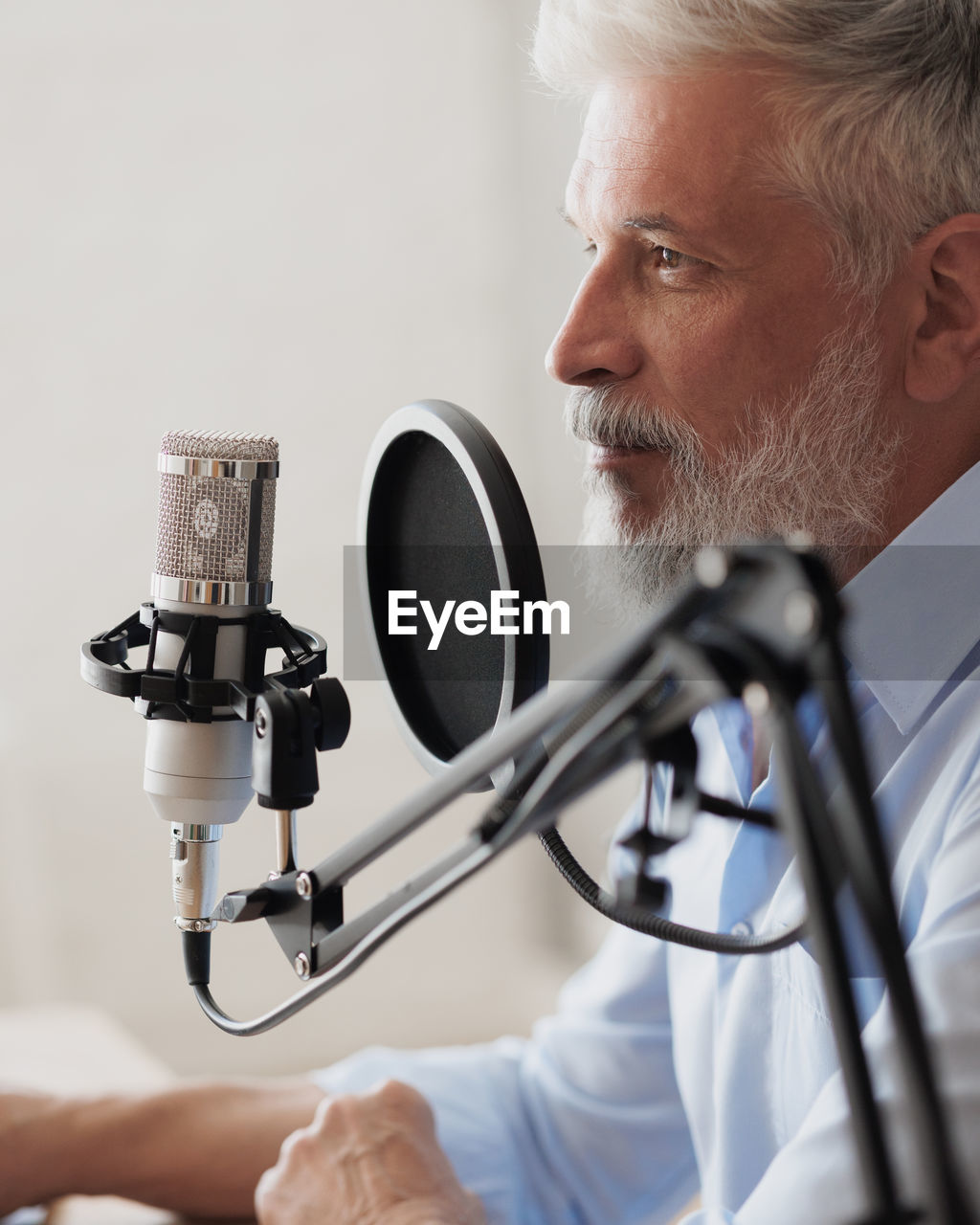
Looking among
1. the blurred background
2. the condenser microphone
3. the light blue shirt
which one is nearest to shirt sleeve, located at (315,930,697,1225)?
the light blue shirt

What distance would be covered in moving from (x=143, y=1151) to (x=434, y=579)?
547 millimetres

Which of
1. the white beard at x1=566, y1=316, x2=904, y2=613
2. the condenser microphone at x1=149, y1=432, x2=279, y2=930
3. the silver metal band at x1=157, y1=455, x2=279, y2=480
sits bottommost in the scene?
the condenser microphone at x1=149, y1=432, x2=279, y2=930

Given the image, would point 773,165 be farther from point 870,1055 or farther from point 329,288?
point 329,288

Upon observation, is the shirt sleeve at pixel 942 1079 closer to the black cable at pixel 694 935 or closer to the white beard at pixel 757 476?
the black cable at pixel 694 935

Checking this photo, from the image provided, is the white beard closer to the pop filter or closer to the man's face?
the man's face

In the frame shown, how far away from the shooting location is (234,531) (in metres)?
0.66

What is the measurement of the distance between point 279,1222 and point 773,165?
83 centimetres

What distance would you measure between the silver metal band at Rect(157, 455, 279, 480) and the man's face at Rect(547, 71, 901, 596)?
11.0 inches

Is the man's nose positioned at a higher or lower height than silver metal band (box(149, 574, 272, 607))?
higher

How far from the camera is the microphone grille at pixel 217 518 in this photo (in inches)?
25.8

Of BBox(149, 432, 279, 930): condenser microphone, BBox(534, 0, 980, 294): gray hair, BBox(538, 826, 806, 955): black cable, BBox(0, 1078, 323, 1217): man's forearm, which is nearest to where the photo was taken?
BBox(538, 826, 806, 955): black cable

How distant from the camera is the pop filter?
2.16 ft

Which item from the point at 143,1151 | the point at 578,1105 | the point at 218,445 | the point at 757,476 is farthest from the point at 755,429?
the point at 143,1151

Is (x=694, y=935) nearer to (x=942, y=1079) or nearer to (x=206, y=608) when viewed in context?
(x=942, y=1079)
